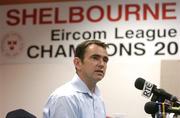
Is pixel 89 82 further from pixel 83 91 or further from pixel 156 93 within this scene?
pixel 156 93

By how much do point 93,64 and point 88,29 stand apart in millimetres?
2417

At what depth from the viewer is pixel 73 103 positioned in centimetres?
246

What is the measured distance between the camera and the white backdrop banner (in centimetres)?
483

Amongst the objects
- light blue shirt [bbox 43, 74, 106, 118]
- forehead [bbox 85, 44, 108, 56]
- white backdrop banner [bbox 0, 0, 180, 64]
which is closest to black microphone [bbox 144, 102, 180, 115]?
light blue shirt [bbox 43, 74, 106, 118]

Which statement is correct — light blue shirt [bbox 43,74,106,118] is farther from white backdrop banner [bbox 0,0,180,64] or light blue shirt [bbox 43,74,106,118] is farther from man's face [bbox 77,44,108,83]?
white backdrop banner [bbox 0,0,180,64]

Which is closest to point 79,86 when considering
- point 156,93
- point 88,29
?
point 156,93

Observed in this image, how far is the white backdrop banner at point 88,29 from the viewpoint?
483cm

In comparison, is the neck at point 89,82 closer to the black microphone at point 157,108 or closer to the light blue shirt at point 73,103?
the light blue shirt at point 73,103

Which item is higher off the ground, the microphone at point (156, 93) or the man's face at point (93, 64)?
the man's face at point (93, 64)

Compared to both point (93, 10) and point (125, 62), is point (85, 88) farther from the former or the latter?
point (93, 10)

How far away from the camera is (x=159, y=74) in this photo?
4684mm

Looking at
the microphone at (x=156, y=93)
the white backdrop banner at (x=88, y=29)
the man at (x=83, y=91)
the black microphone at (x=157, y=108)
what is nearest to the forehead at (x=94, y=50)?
→ the man at (x=83, y=91)

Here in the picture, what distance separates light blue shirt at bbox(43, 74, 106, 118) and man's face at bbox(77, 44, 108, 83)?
0.23 feet

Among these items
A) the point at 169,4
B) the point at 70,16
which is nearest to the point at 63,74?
the point at 70,16
